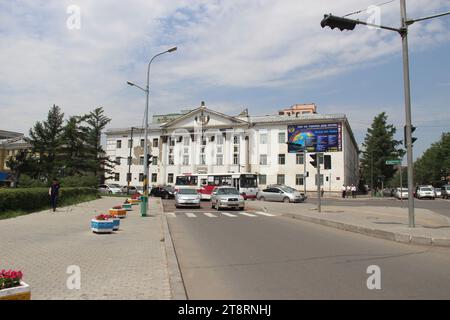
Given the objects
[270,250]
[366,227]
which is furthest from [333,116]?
[270,250]


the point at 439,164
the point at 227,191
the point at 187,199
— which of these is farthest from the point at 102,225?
the point at 439,164

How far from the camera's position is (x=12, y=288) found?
464 cm

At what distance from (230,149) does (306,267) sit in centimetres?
6475

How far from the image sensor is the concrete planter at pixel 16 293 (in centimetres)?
456

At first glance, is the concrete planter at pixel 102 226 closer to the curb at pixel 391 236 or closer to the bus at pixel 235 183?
the curb at pixel 391 236

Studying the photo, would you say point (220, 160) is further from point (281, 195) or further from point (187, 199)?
point (187, 199)

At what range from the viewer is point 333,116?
6400 centimetres

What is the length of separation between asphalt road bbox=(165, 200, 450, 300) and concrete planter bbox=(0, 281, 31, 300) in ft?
7.01

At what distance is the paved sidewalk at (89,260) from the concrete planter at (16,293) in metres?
0.64

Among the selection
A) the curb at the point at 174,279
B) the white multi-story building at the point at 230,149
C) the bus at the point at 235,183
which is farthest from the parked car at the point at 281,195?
the curb at the point at 174,279

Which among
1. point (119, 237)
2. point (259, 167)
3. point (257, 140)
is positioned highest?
point (257, 140)

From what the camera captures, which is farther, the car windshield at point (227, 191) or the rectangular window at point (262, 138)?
the rectangular window at point (262, 138)
